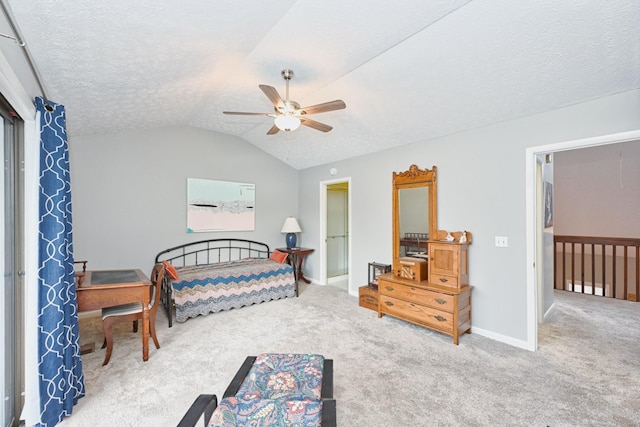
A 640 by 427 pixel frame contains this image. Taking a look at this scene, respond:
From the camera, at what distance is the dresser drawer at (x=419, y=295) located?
10.1ft

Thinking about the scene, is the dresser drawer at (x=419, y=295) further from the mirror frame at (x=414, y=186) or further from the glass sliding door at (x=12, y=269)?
the glass sliding door at (x=12, y=269)

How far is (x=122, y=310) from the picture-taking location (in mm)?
2723

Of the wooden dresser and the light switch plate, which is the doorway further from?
the light switch plate

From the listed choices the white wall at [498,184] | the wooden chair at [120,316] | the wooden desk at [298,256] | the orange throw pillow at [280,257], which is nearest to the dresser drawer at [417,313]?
the white wall at [498,184]

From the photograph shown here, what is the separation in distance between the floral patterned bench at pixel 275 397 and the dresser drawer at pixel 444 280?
197 cm

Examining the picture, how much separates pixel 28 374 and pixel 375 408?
7.23 feet

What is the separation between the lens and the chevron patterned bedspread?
3.66m

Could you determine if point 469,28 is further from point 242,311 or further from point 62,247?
point 242,311

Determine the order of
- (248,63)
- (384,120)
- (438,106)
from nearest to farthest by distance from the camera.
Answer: (248,63) < (438,106) < (384,120)

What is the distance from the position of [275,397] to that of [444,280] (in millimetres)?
2430

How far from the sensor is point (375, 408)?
1990 millimetres

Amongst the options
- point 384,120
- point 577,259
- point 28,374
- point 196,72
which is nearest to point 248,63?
point 196,72

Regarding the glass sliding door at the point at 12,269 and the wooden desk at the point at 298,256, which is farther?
the wooden desk at the point at 298,256

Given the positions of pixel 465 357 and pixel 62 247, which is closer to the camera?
pixel 62 247
